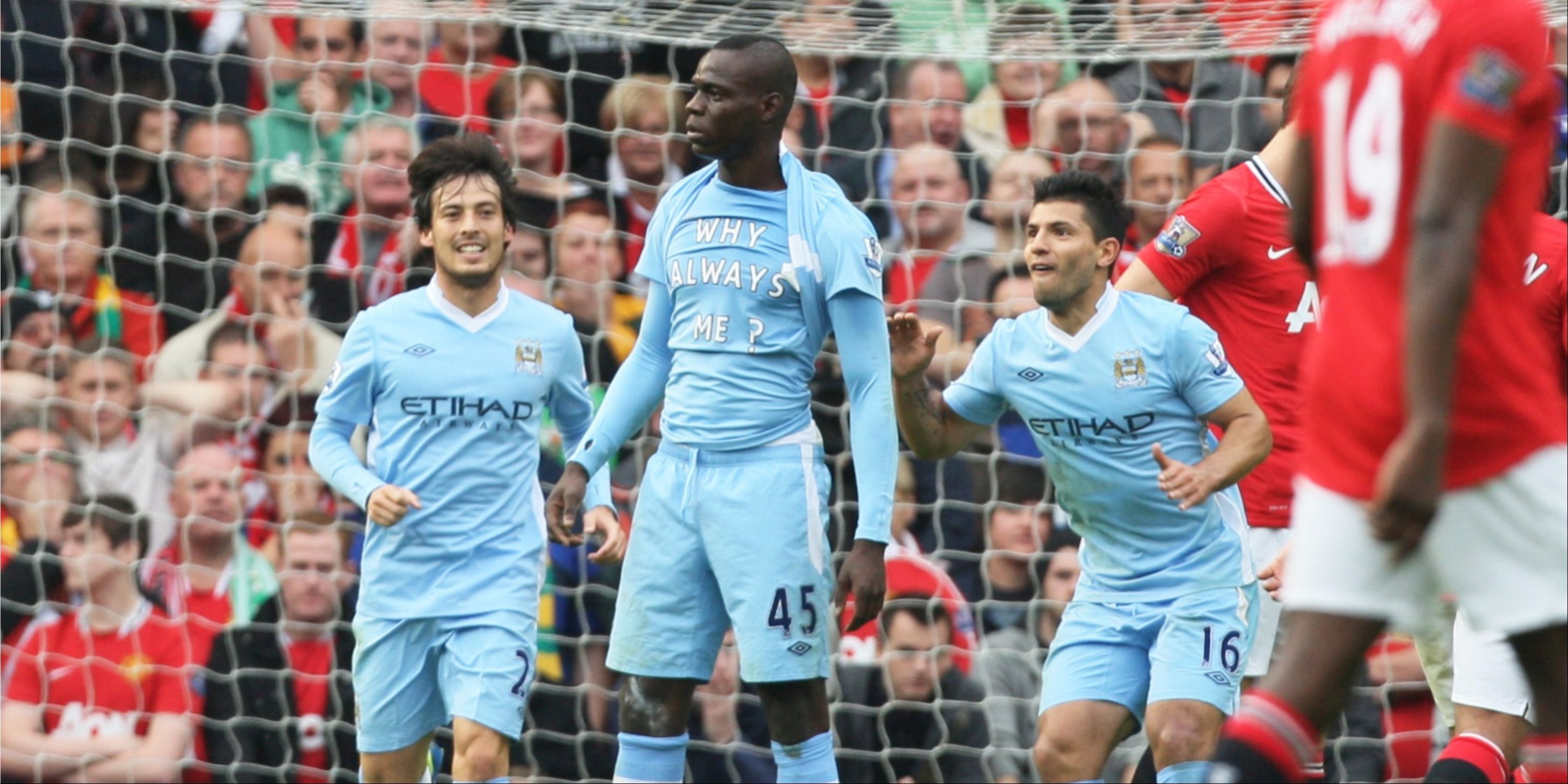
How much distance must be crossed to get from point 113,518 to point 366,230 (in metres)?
1.39

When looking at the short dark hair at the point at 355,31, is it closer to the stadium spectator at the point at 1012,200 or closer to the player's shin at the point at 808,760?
the stadium spectator at the point at 1012,200

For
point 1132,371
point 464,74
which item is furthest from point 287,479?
point 1132,371

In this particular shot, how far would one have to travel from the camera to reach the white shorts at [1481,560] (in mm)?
2705

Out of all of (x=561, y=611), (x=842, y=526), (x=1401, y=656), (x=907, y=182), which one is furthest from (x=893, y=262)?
(x=1401, y=656)

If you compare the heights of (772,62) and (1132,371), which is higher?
(772,62)

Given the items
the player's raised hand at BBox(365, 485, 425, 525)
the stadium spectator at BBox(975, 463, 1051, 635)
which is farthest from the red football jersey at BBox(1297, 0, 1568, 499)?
the stadium spectator at BBox(975, 463, 1051, 635)

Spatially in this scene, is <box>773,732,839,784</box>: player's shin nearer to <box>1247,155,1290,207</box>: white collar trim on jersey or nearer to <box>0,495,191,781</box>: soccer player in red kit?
<box>1247,155,1290,207</box>: white collar trim on jersey

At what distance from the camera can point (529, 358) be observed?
536cm

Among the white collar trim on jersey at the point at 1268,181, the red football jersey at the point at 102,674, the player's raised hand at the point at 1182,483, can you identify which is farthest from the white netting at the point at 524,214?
the player's raised hand at the point at 1182,483

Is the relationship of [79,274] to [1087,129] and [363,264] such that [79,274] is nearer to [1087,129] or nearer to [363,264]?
[363,264]

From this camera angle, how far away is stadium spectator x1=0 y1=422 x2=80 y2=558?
7.08 m

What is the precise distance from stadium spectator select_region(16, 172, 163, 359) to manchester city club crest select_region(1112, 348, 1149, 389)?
413 cm

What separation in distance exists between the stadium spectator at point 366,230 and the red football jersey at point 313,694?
→ 4.03 feet

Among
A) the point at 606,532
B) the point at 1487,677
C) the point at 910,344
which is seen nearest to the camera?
the point at 1487,677
